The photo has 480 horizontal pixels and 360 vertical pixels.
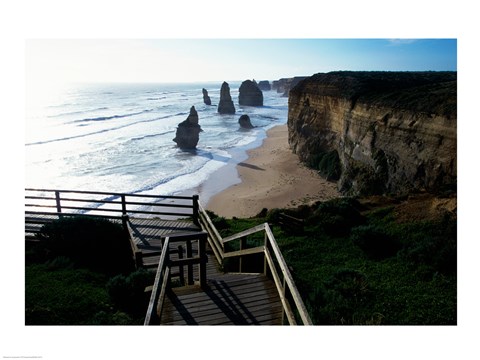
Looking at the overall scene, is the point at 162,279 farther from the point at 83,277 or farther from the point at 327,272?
the point at 327,272

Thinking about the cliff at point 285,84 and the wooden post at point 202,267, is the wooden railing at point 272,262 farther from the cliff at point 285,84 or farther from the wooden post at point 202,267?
the cliff at point 285,84

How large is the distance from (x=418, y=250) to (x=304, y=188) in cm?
1810

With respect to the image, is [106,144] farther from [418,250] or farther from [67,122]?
[418,250]

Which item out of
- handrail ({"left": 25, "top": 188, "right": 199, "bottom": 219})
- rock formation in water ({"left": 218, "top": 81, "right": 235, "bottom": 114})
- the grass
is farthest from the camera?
rock formation in water ({"left": 218, "top": 81, "right": 235, "bottom": 114})

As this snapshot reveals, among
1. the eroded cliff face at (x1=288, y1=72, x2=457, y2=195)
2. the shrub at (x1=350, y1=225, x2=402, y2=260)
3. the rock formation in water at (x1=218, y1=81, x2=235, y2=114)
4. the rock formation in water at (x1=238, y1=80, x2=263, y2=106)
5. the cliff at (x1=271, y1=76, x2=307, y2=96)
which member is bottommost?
the shrub at (x1=350, y1=225, x2=402, y2=260)

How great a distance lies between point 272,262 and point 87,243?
5.67m

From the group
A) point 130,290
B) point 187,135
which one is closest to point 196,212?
point 130,290

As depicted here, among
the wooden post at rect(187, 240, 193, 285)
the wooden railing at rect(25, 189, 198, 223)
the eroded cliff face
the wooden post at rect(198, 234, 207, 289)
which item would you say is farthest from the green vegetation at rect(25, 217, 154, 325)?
the eroded cliff face

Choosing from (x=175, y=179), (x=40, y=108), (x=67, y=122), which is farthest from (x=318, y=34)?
(x=40, y=108)

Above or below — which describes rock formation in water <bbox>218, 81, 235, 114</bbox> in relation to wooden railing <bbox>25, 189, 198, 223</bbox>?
above

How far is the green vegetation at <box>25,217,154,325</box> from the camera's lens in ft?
22.2

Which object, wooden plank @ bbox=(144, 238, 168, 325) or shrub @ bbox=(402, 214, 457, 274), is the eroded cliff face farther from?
wooden plank @ bbox=(144, 238, 168, 325)

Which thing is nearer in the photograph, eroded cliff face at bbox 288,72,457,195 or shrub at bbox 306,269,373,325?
shrub at bbox 306,269,373,325

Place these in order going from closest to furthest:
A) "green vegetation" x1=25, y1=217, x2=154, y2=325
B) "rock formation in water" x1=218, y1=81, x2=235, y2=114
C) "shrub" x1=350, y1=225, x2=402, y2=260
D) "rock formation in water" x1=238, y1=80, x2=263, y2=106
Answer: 1. "green vegetation" x1=25, y1=217, x2=154, y2=325
2. "shrub" x1=350, y1=225, x2=402, y2=260
3. "rock formation in water" x1=218, y1=81, x2=235, y2=114
4. "rock formation in water" x1=238, y1=80, x2=263, y2=106
